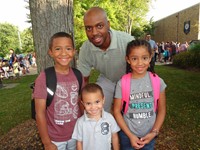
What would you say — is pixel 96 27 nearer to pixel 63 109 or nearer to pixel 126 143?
pixel 63 109

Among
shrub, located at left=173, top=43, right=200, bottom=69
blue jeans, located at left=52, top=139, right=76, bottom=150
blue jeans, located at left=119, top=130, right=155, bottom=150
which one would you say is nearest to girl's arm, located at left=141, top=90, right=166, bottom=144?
blue jeans, located at left=119, top=130, right=155, bottom=150

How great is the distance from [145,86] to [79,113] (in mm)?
823

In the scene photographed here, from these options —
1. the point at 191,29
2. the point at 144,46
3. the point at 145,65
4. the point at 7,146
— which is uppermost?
the point at 191,29

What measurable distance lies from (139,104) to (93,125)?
563 mm

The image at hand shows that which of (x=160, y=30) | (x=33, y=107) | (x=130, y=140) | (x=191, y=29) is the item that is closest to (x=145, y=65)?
(x=130, y=140)

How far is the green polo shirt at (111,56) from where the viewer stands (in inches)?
123

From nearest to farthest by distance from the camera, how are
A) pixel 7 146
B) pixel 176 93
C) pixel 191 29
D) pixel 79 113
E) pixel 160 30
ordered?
pixel 79 113 → pixel 7 146 → pixel 176 93 → pixel 191 29 → pixel 160 30

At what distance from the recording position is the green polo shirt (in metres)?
3.12

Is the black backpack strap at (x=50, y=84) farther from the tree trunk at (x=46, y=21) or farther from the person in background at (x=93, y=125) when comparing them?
the tree trunk at (x=46, y=21)

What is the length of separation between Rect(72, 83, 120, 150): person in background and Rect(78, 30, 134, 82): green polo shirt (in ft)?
2.44

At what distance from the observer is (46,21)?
3.21m

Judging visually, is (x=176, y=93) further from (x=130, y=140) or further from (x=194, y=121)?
(x=130, y=140)

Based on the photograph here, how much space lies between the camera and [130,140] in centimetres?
255

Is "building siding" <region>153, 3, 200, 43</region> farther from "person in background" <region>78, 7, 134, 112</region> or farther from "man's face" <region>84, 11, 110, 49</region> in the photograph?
"man's face" <region>84, 11, 110, 49</region>
